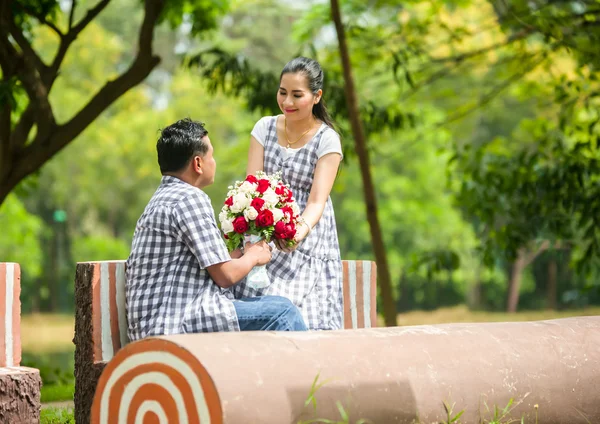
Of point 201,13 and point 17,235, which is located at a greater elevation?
point 201,13

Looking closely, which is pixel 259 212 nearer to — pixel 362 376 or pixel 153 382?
pixel 362 376

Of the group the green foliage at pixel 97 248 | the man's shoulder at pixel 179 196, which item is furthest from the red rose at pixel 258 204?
the green foliage at pixel 97 248

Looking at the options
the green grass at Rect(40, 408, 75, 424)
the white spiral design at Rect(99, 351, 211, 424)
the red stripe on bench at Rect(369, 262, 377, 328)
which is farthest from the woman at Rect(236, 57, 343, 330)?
the green grass at Rect(40, 408, 75, 424)

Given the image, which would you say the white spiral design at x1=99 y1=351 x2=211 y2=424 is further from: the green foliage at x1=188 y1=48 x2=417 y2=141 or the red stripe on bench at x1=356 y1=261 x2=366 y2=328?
the green foliage at x1=188 y1=48 x2=417 y2=141

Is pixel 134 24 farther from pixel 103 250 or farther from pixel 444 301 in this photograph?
pixel 444 301

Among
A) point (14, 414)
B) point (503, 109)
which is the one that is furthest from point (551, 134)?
point (503, 109)

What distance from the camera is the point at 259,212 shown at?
4230mm

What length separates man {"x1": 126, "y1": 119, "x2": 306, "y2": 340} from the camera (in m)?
3.86

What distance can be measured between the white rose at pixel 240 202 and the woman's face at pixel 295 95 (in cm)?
75

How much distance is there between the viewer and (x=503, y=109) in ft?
92.9

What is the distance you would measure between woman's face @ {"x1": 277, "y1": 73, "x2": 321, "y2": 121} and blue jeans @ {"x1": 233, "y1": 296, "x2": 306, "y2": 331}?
123 centimetres

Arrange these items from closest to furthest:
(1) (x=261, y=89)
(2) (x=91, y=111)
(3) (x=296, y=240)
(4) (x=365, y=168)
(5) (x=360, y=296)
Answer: (3) (x=296, y=240) → (5) (x=360, y=296) → (2) (x=91, y=111) → (4) (x=365, y=168) → (1) (x=261, y=89)

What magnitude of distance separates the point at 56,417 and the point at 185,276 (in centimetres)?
252

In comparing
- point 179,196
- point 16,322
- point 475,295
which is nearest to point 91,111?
point 16,322
